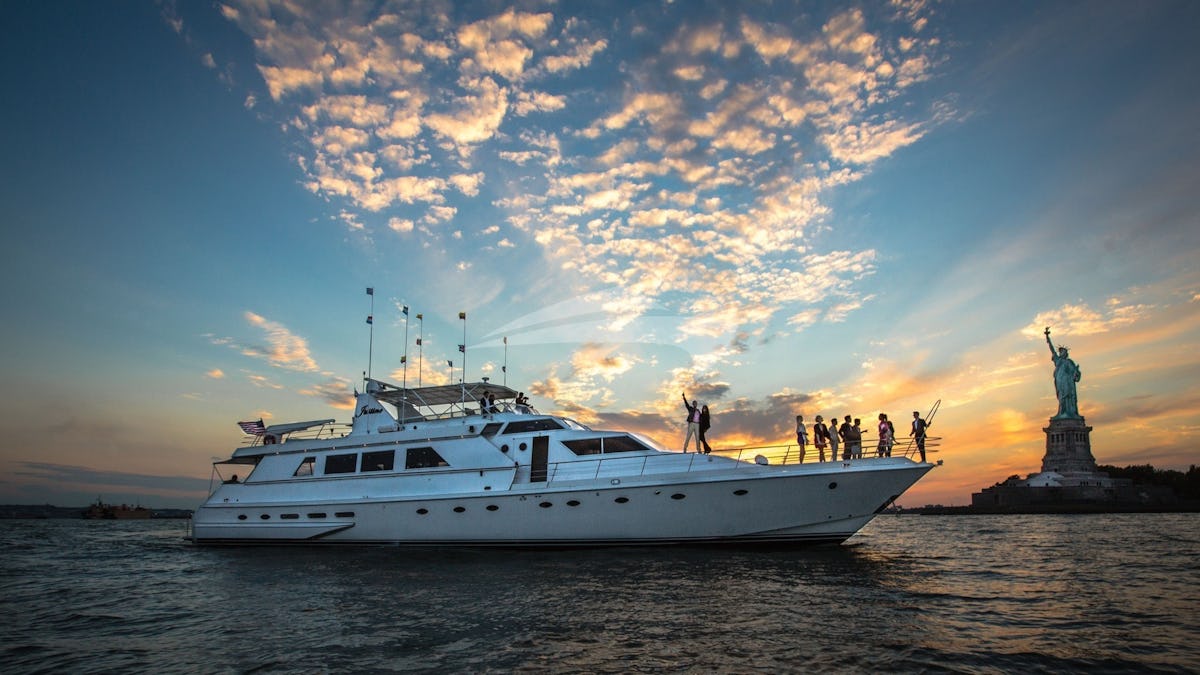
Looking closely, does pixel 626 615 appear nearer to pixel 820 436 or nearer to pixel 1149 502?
pixel 820 436

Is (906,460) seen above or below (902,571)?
above

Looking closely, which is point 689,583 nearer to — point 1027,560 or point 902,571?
point 902,571

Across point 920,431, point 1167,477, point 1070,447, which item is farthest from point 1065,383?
point 920,431

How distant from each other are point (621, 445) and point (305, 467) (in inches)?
414

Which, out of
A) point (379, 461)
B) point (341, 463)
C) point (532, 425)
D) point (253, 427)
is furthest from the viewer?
point (253, 427)

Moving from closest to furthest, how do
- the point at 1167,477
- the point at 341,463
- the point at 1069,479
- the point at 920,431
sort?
the point at 920,431, the point at 341,463, the point at 1069,479, the point at 1167,477

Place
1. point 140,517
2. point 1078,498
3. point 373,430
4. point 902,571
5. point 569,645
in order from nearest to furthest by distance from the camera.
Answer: point 569,645 → point 902,571 → point 373,430 → point 1078,498 → point 140,517

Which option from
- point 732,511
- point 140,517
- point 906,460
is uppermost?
point 906,460

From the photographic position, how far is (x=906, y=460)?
14.2m

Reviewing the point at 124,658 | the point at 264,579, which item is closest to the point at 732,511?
the point at 264,579

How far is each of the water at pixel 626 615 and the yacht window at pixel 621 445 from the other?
2513 mm

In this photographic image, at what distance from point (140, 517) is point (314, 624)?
10058 cm

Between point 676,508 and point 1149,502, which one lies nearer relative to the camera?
point 676,508

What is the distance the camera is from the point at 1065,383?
63.0 meters
